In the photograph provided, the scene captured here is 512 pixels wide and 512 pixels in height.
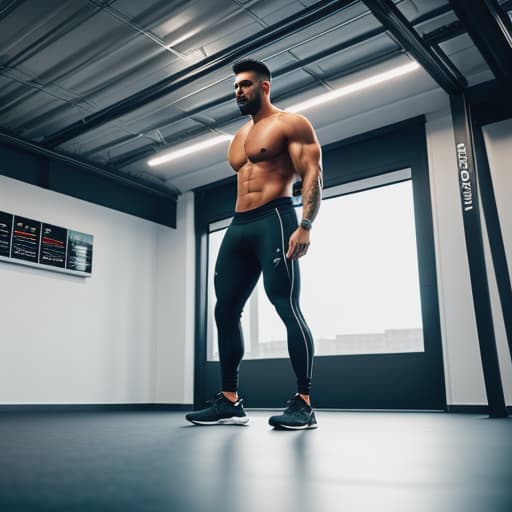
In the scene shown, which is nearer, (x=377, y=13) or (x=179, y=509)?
(x=179, y=509)

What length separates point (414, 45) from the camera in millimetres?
3230

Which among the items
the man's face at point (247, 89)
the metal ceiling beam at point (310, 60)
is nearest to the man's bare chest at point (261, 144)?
the man's face at point (247, 89)

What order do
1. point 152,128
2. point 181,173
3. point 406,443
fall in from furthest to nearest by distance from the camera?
point 181,173, point 152,128, point 406,443

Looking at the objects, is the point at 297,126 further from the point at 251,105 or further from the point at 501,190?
the point at 501,190

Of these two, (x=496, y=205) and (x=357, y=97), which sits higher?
(x=357, y=97)

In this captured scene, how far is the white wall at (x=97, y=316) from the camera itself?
4398 mm

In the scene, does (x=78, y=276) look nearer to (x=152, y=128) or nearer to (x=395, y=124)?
(x=152, y=128)

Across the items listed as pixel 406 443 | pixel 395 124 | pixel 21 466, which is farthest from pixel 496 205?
pixel 21 466

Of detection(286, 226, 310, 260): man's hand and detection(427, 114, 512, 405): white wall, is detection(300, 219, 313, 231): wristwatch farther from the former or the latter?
detection(427, 114, 512, 405): white wall

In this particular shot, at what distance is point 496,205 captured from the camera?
3648 millimetres

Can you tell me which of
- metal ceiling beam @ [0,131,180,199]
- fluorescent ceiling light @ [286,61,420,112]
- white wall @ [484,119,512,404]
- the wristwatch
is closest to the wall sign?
metal ceiling beam @ [0,131,180,199]

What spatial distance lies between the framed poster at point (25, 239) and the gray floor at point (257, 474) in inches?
116

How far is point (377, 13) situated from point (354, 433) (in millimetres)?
2216

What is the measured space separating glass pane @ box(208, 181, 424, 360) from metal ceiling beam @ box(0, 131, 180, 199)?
5.67 feet
